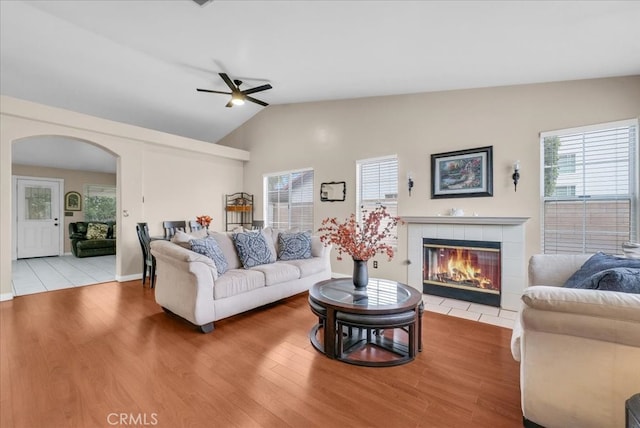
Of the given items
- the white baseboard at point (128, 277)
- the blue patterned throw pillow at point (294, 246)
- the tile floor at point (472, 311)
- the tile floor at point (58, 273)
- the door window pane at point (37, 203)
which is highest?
the door window pane at point (37, 203)

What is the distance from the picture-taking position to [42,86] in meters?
4.34

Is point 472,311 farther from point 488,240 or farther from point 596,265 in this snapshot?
point 596,265

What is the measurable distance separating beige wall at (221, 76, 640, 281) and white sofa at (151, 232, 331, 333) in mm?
1731

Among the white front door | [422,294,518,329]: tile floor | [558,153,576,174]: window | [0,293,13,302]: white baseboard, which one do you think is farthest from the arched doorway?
[558,153,576,174]: window

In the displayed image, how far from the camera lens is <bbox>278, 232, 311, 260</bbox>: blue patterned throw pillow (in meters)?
3.98

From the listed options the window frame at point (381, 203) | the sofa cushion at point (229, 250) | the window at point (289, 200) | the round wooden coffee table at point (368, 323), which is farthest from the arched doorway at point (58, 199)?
the round wooden coffee table at point (368, 323)

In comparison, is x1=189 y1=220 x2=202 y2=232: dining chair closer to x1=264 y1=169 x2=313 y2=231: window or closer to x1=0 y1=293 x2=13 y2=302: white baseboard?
x1=264 y1=169 x2=313 y2=231: window

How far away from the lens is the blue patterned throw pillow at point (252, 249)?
3488mm

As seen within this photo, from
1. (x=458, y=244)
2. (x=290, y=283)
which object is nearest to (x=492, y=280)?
(x=458, y=244)

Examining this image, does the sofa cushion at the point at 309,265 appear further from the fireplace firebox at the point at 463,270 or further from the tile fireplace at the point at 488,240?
the fireplace firebox at the point at 463,270

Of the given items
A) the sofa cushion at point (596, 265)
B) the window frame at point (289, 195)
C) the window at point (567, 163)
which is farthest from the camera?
the window frame at point (289, 195)

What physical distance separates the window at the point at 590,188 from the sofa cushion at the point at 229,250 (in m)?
3.76

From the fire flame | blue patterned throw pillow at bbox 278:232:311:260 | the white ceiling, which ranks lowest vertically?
the fire flame

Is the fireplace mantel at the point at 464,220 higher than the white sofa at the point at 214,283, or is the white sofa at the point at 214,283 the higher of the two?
the fireplace mantel at the point at 464,220
